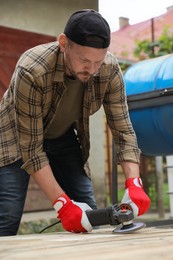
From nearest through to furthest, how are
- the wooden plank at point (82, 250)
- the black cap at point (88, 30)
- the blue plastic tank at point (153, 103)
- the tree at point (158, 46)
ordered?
the wooden plank at point (82, 250)
the black cap at point (88, 30)
the blue plastic tank at point (153, 103)
the tree at point (158, 46)

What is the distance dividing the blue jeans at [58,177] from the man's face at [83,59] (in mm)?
574

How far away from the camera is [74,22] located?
6.40 feet

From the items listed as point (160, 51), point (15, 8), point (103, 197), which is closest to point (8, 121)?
point (15, 8)

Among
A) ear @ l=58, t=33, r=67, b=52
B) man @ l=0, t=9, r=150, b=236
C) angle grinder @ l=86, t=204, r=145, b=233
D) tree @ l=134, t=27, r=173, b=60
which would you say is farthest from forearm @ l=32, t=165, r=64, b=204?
tree @ l=134, t=27, r=173, b=60

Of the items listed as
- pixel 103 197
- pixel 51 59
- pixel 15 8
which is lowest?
pixel 103 197

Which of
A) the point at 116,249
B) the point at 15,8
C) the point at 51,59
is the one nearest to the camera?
the point at 116,249

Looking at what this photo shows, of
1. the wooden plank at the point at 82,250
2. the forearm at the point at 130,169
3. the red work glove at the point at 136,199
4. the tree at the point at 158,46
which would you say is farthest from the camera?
the tree at the point at 158,46

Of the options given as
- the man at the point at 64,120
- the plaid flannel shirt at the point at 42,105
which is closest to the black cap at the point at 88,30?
the man at the point at 64,120

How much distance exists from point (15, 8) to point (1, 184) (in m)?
2.80

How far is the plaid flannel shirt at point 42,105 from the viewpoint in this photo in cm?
206

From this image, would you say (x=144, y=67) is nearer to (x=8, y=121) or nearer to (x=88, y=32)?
(x=8, y=121)

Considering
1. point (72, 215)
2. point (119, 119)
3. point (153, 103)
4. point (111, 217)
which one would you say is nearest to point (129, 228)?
point (111, 217)

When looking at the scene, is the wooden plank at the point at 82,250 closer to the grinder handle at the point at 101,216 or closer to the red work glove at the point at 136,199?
the grinder handle at the point at 101,216

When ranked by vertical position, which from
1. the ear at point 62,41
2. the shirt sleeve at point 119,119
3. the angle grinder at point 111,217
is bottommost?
the angle grinder at point 111,217
